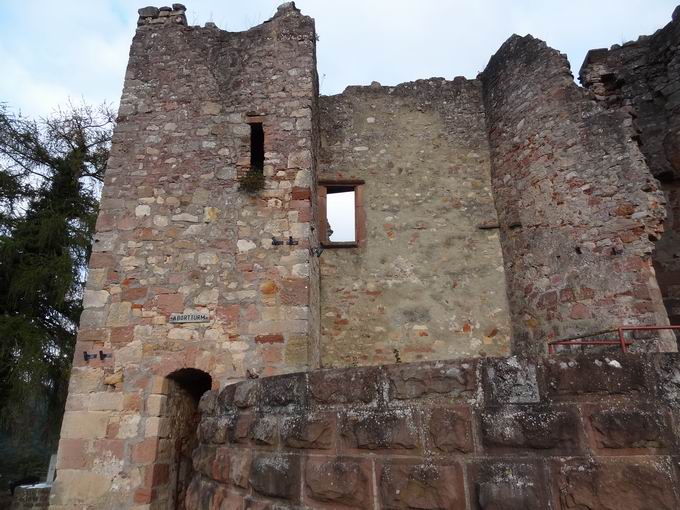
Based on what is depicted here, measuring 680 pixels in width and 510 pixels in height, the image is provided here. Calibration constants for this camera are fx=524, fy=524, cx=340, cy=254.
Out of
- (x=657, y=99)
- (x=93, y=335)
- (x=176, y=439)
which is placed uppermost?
(x=657, y=99)

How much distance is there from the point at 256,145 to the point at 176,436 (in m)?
4.12

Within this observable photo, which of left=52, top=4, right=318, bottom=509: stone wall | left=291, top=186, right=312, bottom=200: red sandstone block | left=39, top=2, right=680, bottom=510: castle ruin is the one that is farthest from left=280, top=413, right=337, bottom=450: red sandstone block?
left=291, top=186, right=312, bottom=200: red sandstone block

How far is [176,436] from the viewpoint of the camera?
646cm

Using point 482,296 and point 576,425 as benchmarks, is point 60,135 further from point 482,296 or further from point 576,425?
point 576,425

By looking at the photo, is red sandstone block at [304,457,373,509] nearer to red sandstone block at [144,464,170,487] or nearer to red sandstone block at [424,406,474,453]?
red sandstone block at [424,406,474,453]

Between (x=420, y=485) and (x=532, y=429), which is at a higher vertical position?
(x=532, y=429)

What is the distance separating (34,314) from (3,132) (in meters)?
4.93

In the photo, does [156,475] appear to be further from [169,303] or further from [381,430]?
[381,430]

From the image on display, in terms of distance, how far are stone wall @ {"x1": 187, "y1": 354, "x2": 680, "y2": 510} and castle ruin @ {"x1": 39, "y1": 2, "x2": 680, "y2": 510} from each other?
0.33 m

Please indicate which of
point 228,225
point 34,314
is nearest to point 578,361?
point 228,225

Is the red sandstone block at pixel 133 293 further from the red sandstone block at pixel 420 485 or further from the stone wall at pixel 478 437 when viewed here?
the red sandstone block at pixel 420 485

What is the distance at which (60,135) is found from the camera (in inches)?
535

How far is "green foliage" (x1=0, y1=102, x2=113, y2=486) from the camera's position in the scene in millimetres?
10664

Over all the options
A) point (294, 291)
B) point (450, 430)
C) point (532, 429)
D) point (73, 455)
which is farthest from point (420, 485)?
point (73, 455)
